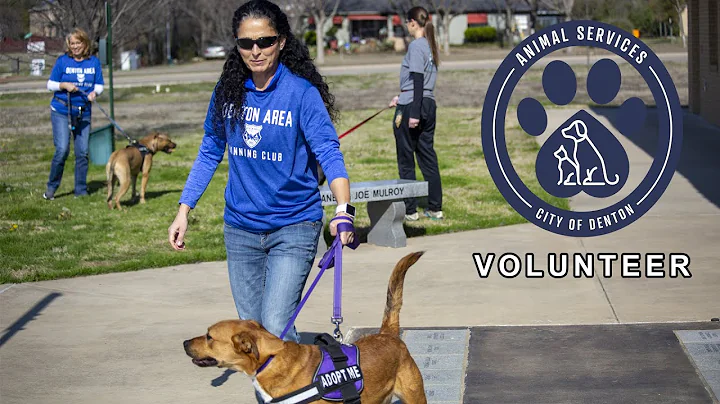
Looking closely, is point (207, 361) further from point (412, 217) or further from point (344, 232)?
point (412, 217)

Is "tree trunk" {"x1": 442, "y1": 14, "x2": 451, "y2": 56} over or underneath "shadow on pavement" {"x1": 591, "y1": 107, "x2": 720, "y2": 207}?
over

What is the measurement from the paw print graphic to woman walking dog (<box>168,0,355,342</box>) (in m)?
8.49

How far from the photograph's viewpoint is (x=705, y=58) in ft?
65.9

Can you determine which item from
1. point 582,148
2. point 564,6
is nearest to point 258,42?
point 582,148

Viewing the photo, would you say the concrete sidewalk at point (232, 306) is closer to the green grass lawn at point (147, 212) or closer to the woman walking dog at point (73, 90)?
the green grass lawn at point (147, 212)

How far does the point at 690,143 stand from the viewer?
16.9 metres

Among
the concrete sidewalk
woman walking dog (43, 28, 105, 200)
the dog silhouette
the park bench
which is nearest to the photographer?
the concrete sidewalk

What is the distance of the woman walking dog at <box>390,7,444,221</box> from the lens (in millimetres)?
10375

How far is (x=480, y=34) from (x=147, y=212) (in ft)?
212

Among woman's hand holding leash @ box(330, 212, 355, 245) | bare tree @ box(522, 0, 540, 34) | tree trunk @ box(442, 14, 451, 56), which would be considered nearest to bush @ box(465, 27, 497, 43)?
bare tree @ box(522, 0, 540, 34)

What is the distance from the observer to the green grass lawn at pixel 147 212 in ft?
31.6

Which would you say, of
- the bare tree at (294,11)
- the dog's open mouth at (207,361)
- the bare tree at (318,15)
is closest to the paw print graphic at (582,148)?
the dog's open mouth at (207,361)

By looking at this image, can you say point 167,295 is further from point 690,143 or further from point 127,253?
point 690,143

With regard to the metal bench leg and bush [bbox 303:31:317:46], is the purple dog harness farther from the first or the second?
bush [bbox 303:31:317:46]
